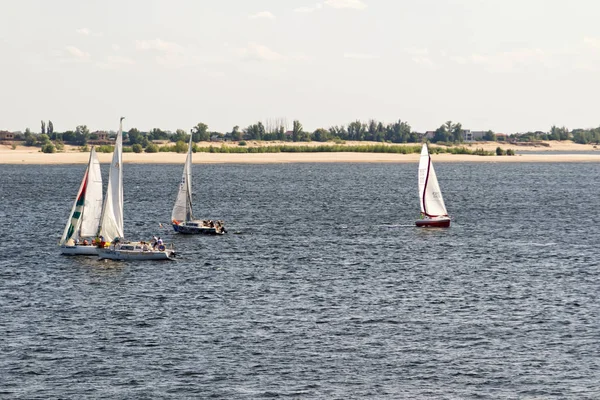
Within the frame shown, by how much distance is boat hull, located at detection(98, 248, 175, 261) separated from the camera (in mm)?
88188

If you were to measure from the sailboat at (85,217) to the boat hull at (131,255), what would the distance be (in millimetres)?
2826

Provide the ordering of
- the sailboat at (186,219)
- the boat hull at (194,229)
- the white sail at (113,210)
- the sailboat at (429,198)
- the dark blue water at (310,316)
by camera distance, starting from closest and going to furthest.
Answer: the dark blue water at (310,316) < the white sail at (113,210) < the boat hull at (194,229) < the sailboat at (186,219) < the sailboat at (429,198)

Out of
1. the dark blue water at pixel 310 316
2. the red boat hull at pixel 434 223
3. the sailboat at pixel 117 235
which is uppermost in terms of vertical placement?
the sailboat at pixel 117 235

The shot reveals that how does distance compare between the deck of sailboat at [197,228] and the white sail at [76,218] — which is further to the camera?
the deck of sailboat at [197,228]

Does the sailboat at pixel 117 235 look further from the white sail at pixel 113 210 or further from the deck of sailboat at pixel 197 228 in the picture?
the deck of sailboat at pixel 197 228

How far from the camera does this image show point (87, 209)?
91.4 meters

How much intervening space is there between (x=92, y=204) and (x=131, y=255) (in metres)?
6.81

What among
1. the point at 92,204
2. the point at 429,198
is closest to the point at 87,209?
the point at 92,204

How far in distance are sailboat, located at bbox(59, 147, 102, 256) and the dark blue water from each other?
6.68 feet

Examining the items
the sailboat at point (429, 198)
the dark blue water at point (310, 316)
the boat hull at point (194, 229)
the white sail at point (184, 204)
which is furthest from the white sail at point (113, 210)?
the sailboat at point (429, 198)

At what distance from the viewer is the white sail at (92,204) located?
300 ft

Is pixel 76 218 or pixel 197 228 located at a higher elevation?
pixel 76 218

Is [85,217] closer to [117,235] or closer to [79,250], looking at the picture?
[79,250]

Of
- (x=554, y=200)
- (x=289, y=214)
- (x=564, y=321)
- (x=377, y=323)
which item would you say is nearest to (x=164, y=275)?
(x=377, y=323)
